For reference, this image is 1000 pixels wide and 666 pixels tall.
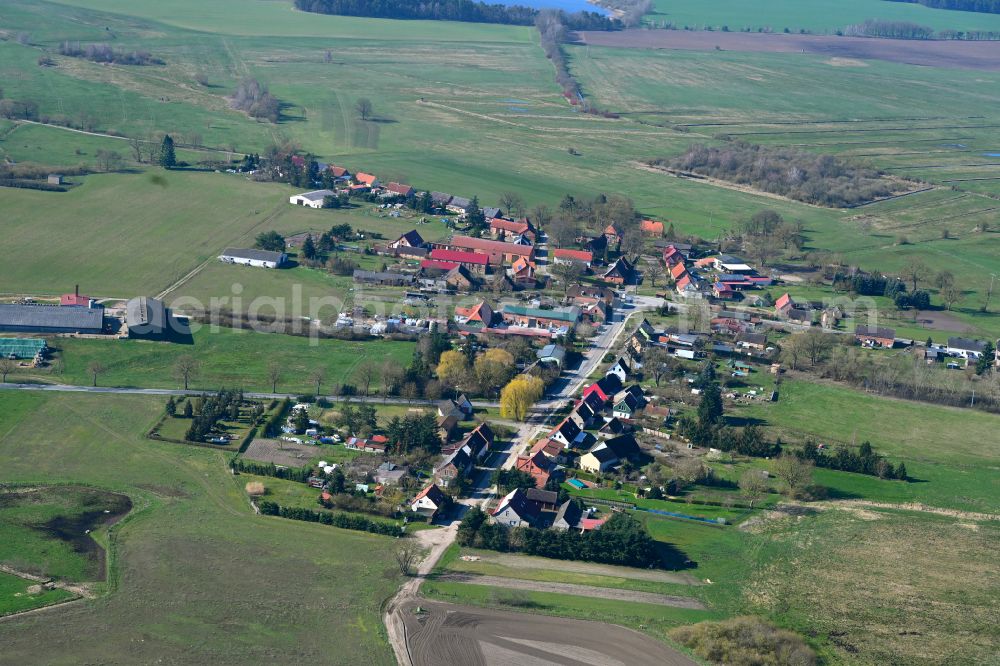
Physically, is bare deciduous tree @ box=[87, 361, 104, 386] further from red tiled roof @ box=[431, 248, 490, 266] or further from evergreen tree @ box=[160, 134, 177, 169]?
evergreen tree @ box=[160, 134, 177, 169]

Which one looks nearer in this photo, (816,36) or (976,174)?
(976,174)

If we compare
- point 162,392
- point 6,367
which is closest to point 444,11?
point 6,367

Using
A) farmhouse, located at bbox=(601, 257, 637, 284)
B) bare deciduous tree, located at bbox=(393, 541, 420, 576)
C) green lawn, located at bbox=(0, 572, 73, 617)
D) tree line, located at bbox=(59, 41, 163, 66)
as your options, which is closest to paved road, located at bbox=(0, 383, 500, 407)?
bare deciduous tree, located at bbox=(393, 541, 420, 576)

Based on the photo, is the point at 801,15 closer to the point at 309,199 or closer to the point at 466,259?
the point at 309,199

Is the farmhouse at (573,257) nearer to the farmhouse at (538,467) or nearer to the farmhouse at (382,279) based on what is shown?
the farmhouse at (382,279)

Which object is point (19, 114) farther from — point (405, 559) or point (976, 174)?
point (976, 174)

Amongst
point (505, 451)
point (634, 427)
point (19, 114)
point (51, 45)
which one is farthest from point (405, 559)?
point (51, 45)

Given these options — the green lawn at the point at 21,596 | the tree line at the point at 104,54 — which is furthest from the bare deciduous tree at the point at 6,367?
the tree line at the point at 104,54
